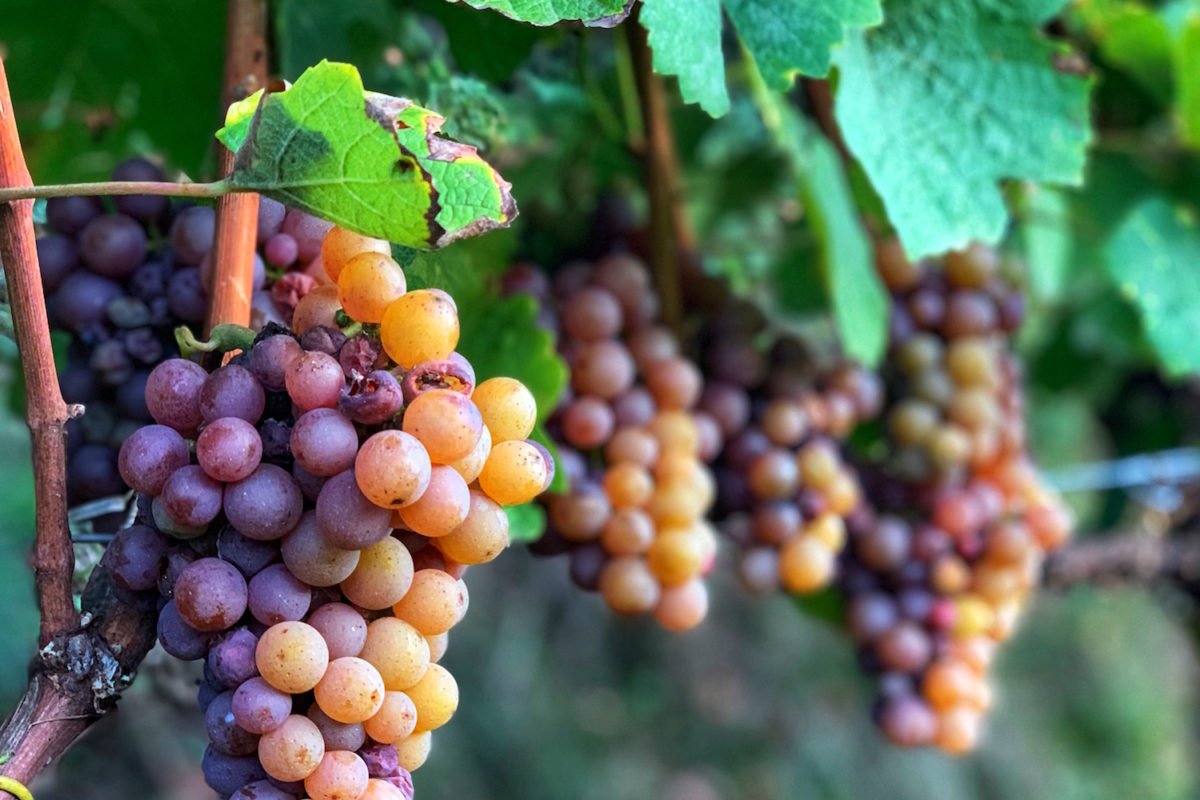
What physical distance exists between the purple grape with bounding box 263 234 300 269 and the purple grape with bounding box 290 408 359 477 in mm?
154

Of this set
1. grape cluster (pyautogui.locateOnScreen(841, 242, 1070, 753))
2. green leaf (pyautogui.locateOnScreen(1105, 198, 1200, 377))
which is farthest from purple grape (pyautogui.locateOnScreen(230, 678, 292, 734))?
green leaf (pyautogui.locateOnScreen(1105, 198, 1200, 377))

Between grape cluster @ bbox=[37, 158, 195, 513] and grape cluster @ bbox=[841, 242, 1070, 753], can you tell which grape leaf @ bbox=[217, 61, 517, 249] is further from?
grape cluster @ bbox=[841, 242, 1070, 753]

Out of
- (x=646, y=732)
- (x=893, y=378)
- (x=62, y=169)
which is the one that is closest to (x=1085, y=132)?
(x=893, y=378)

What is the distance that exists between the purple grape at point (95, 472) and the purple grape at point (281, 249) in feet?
0.45

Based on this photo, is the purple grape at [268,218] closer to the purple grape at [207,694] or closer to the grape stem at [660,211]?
the purple grape at [207,694]

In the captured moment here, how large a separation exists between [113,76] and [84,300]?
39 centimetres

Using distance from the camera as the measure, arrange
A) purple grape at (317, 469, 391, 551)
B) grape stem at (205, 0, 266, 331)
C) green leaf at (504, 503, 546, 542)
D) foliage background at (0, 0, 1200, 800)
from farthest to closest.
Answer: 1. foliage background at (0, 0, 1200, 800)
2. green leaf at (504, 503, 546, 542)
3. grape stem at (205, 0, 266, 331)
4. purple grape at (317, 469, 391, 551)

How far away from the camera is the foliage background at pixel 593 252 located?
759 mm

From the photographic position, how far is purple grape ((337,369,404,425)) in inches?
14.4

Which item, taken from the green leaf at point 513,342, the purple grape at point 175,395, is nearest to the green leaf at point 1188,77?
the green leaf at point 513,342

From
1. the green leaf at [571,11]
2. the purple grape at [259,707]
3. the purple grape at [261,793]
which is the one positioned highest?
the green leaf at [571,11]

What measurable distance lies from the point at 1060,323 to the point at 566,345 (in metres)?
0.98

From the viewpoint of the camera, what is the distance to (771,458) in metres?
0.83

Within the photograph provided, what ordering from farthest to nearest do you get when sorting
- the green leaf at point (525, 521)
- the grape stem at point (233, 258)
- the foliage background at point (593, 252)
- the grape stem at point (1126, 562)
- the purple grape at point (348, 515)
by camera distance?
1. the grape stem at point (1126, 562)
2. the foliage background at point (593, 252)
3. the green leaf at point (525, 521)
4. the grape stem at point (233, 258)
5. the purple grape at point (348, 515)
